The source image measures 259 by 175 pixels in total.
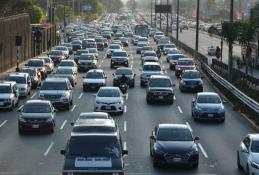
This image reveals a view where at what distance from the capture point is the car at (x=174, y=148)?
24.1m

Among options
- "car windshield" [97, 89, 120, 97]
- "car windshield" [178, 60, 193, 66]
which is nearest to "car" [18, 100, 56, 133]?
"car windshield" [97, 89, 120, 97]

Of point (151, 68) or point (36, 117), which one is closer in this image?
point (36, 117)

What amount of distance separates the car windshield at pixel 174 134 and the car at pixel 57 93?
15027mm

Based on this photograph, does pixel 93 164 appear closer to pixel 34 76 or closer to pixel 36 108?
pixel 36 108

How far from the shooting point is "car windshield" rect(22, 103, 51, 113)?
3256cm

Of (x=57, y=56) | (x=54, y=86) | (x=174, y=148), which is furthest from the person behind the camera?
(x=57, y=56)

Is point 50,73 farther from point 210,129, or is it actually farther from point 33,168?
point 33,168

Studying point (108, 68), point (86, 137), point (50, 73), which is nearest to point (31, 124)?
point (86, 137)

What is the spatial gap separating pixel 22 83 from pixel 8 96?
6.45 meters

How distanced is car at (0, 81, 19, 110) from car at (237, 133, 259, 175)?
60.2 feet

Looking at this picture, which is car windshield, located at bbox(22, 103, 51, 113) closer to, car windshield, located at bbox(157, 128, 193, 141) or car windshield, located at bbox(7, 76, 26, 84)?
car windshield, located at bbox(157, 128, 193, 141)

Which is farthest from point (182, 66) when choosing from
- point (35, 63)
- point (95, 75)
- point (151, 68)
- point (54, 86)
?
point (54, 86)

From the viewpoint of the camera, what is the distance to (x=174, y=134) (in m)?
25.3

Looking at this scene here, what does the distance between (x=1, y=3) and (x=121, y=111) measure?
205 feet
